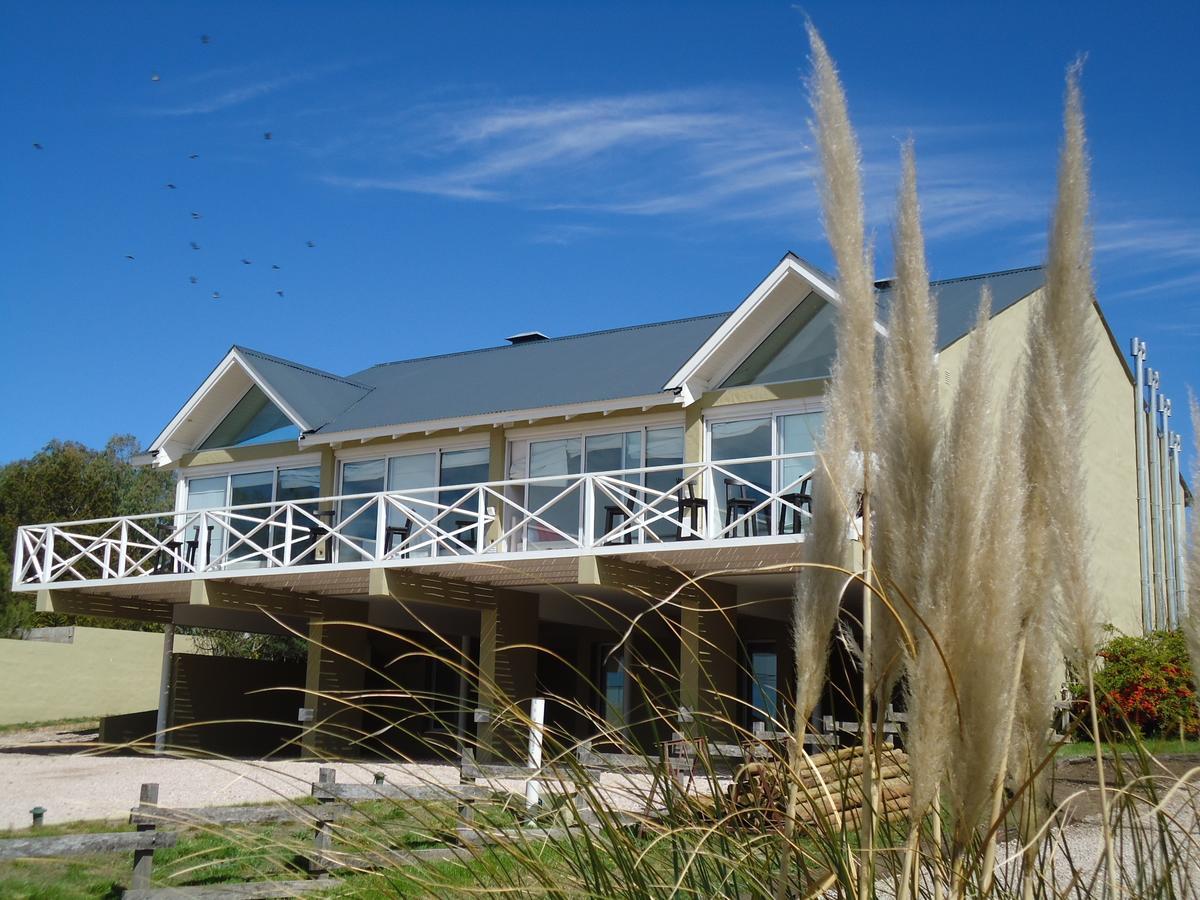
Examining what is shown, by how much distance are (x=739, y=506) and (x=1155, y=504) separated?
308 inches

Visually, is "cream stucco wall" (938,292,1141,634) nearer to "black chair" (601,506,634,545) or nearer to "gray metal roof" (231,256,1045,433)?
"gray metal roof" (231,256,1045,433)

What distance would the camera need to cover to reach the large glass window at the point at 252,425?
70.2 ft

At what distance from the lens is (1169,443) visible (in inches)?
819

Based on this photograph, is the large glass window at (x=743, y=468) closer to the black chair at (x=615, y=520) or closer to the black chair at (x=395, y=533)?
the black chair at (x=615, y=520)

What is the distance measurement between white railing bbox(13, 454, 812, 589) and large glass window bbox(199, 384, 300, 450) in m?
1.30

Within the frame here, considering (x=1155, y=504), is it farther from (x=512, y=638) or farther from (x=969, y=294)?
(x=512, y=638)

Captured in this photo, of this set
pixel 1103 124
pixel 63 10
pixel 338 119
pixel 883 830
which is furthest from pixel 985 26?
pixel 63 10

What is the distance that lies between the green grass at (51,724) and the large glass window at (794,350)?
15.9 m

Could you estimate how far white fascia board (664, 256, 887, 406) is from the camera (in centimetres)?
1642

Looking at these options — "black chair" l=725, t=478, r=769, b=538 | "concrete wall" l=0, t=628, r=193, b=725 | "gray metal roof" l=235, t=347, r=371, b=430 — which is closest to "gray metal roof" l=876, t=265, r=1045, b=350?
"black chair" l=725, t=478, r=769, b=538

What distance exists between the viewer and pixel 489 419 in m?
18.9

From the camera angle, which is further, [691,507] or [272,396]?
[272,396]

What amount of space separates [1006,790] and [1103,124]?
62.0 inches

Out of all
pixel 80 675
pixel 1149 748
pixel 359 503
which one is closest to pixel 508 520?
pixel 359 503
